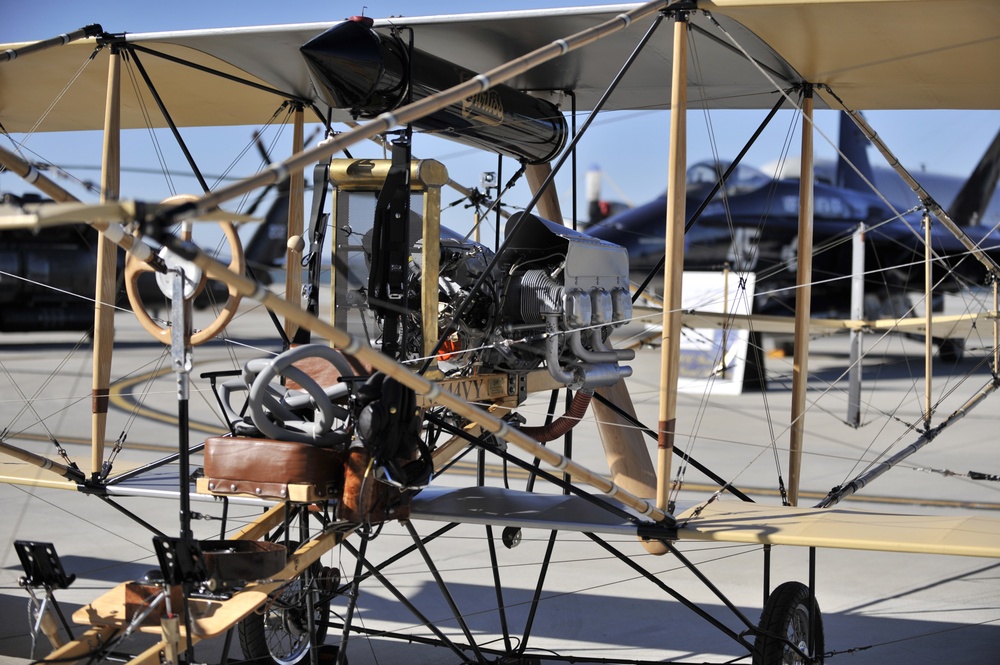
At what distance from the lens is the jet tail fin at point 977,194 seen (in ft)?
76.2

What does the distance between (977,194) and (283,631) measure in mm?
22286

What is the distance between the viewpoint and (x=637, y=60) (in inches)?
237

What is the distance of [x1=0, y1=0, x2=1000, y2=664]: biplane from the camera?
3701 mm

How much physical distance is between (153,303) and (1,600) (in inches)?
874

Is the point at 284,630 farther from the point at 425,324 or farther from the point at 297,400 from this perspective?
the point at 425,324

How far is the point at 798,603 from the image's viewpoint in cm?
496

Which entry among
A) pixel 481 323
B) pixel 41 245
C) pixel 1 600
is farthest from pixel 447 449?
pixel 41 245

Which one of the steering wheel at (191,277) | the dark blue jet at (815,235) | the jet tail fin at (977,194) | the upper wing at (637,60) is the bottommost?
the steering wheel at (191,277)

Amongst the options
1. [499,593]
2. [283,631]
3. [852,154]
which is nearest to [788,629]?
[499,593]

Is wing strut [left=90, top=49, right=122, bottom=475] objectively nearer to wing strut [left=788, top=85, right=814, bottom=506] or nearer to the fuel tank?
the fuel tank

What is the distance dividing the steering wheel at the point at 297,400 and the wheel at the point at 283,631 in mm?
1441

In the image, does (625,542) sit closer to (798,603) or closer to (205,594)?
(798,603)

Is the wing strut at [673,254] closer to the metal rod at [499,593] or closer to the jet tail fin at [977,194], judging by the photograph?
the metal rod at [499,593]

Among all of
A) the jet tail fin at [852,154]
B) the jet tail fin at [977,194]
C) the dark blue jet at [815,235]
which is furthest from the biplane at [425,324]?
the jet tail fin at [977,194]
